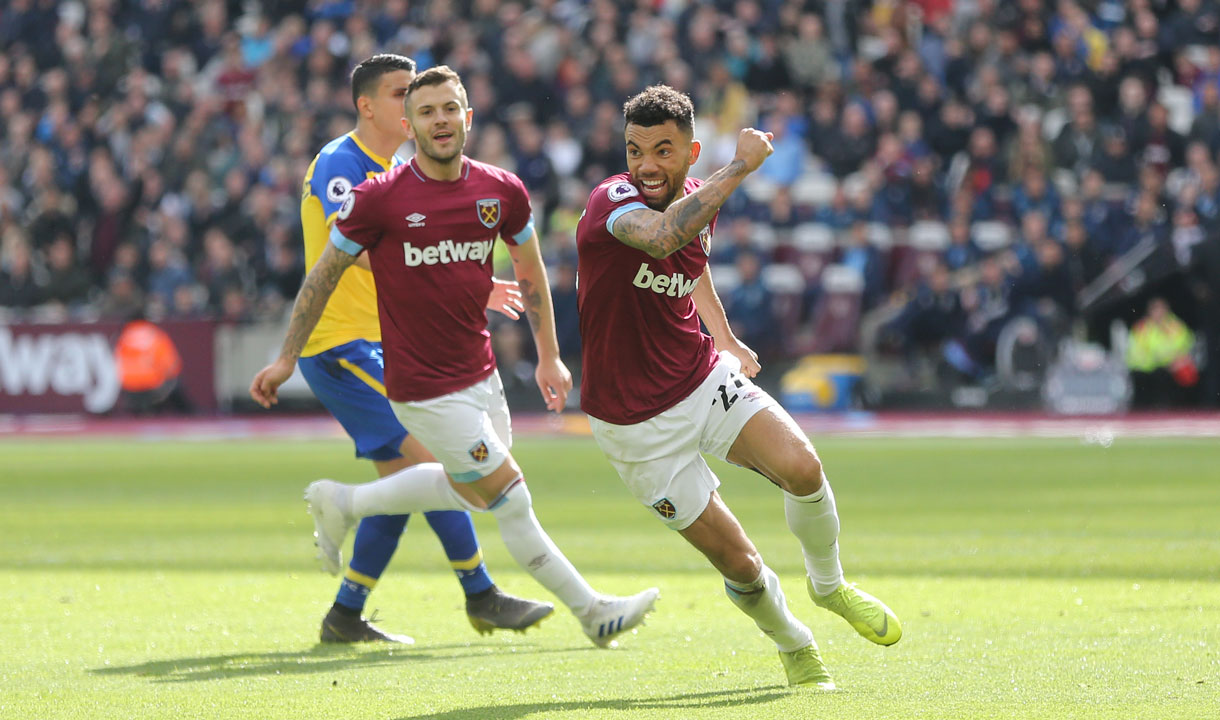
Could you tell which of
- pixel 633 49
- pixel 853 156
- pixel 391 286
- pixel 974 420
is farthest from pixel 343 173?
pixel 633 49

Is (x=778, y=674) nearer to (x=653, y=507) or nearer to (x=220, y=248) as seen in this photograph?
(x=653, y=507)

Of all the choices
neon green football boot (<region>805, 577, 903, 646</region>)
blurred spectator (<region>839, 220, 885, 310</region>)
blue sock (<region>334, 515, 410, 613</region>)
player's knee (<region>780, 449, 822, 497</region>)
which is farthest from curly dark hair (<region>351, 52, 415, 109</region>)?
blurred spectator (<region>839, 220, 885, 310</region>)

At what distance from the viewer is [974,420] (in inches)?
798

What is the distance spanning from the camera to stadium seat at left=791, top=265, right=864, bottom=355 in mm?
20844

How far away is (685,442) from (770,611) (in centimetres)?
65

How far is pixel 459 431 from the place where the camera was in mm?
6504

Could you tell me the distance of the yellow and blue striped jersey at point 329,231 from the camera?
7.31m

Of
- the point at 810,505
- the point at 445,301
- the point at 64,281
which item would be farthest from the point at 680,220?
the point at 64,281

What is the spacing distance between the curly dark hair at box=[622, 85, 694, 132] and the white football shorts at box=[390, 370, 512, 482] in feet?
4.50

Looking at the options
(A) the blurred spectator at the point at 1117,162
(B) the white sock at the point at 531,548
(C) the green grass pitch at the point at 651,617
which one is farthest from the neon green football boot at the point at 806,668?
(A) the blurred spectator at the point at 1117,162

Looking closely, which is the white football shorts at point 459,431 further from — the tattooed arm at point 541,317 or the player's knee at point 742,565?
the player's knee at point 742,565

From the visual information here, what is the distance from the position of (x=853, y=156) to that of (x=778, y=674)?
16693mm

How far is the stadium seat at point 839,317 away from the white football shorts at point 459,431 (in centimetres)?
1455

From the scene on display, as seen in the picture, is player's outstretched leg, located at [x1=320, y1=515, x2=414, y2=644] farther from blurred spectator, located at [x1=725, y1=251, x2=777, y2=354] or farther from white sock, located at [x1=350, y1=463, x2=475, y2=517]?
blurred spectator, located at [x1=725, y1=251, x2=777, y2=354]
